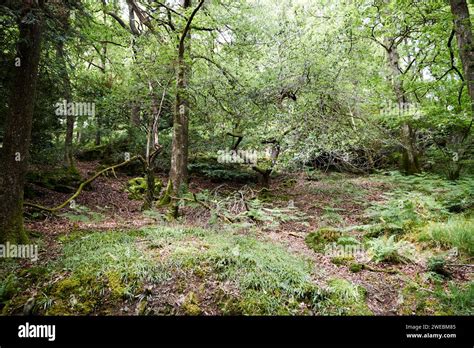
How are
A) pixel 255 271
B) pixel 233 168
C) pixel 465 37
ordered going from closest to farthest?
pixel 255 271
pixel 465 37
pixel 233 168

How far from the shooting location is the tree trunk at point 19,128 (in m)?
4.64

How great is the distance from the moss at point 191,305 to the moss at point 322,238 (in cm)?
322

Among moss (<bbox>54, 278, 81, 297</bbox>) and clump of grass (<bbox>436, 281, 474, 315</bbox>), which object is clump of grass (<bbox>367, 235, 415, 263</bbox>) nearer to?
clump of grass (<bbox>436, 281, 474, 315</bbox>)

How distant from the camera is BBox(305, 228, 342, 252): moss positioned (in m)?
6.09

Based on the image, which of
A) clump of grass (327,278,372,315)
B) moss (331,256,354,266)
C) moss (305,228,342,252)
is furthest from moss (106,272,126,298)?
moss (305,228,342,252)

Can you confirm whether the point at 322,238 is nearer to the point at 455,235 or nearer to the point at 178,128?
the point at 455,235

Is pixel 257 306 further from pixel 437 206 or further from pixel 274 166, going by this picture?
pixel 274 166

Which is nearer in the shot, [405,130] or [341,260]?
[341,260]

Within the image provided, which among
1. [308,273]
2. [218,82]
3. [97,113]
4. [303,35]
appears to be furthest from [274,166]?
[97,113]

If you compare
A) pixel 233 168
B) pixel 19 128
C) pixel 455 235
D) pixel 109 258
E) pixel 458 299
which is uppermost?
pixel 19 128

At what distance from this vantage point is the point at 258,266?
420 centimetres

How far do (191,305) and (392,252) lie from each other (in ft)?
→ 12.5

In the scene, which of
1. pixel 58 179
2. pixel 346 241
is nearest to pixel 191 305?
pixel 346 241

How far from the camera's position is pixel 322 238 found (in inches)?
250
